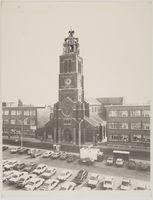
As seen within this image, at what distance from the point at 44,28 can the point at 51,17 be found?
4.4 inches

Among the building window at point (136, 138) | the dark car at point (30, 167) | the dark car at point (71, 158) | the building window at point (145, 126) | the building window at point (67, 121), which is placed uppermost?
the building window at point (67, 121)

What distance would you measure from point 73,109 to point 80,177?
57 cm

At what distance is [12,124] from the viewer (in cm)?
254

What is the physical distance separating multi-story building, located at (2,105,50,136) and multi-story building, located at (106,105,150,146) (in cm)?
55

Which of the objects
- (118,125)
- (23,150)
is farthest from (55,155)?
(118,125)

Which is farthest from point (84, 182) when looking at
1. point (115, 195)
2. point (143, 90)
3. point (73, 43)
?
point (73, 43)

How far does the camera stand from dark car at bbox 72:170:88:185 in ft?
8.02

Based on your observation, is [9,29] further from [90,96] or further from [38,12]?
[90,96]

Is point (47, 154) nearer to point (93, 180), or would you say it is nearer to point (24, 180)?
point (24, 180)

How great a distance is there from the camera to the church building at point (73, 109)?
8.31 feet

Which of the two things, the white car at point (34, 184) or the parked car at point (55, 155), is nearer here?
the white car at point (34, 184)

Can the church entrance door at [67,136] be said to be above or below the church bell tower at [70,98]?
below

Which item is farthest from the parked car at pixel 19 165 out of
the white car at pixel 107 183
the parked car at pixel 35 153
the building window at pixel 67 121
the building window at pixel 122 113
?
the building window at pixel 122 113

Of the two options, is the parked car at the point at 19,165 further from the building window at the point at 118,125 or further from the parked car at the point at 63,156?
the building window at the point at 118,125
